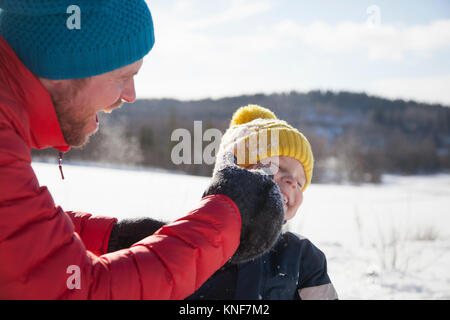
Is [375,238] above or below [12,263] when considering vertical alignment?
below

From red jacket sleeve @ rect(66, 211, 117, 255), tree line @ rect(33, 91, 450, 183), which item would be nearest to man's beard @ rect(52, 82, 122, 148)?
red jacket sleeve @ rect(66, 211, 117, 255)

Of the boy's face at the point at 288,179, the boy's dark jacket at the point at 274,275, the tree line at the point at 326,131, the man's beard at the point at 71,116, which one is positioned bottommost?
the tree line at the point at 326,131

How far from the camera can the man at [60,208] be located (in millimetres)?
789

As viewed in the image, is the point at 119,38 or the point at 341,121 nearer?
the point at 119,38

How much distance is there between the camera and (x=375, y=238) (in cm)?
528

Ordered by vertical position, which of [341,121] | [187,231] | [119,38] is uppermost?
[119,38]

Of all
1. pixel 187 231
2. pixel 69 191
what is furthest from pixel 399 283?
pixel 69 191

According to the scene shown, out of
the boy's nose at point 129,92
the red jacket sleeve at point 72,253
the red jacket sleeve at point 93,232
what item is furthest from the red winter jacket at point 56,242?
the red jacket sleeve at point 93,232

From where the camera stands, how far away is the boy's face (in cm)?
192

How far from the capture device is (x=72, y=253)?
828 millimetres

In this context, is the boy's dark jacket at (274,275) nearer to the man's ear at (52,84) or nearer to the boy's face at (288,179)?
the boy's face at (288,179)

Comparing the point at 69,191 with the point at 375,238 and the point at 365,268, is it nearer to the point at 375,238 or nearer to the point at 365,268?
the point at 365,268

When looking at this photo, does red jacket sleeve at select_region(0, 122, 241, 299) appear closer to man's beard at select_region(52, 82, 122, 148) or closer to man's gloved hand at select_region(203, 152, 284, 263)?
man's gloved hand at select_region(203, 152, 284, 263)
